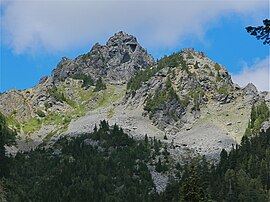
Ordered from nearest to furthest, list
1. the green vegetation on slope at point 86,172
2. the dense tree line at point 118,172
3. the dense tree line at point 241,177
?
the dense tree line at point 241,177, the dense tree line at point 118,172, the green vegetation on slope at point 86,172

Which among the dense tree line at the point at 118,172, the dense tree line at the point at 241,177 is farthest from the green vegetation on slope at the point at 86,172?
the dense tree line at the point at 241,177

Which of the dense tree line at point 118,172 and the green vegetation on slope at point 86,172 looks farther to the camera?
the green vegetation on slope at point 86,172

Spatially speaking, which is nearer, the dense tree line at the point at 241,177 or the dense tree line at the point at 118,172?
the dense tree line at the point at 241,177

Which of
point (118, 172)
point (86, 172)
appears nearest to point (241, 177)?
point (118, 172)

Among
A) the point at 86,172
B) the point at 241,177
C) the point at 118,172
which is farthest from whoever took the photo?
the point at 118,172

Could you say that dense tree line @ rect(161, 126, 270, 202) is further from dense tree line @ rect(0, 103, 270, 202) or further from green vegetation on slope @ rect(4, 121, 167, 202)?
green vegetation on slope @ rect(4, 121, 167, 202)

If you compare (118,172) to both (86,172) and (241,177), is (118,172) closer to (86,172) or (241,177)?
(86,172)

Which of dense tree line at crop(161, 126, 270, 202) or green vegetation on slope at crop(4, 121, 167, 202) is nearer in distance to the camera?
dense tree line at crop(161, 126, 270, 202)

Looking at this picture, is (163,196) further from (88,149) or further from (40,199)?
(88,149)

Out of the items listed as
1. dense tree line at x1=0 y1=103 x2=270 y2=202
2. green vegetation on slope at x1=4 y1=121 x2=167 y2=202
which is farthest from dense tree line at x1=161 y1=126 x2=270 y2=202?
green vegetation on slope at x1=4 y1=121 x2=167 y2=202

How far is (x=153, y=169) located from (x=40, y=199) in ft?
156

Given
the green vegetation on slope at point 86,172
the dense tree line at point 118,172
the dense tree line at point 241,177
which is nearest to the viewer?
the dense tree line at point 241,177

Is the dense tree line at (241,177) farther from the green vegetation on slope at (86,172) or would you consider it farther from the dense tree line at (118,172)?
the green vegetation on slope at (86,172)

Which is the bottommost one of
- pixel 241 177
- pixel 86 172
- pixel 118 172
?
pixel 241 177
